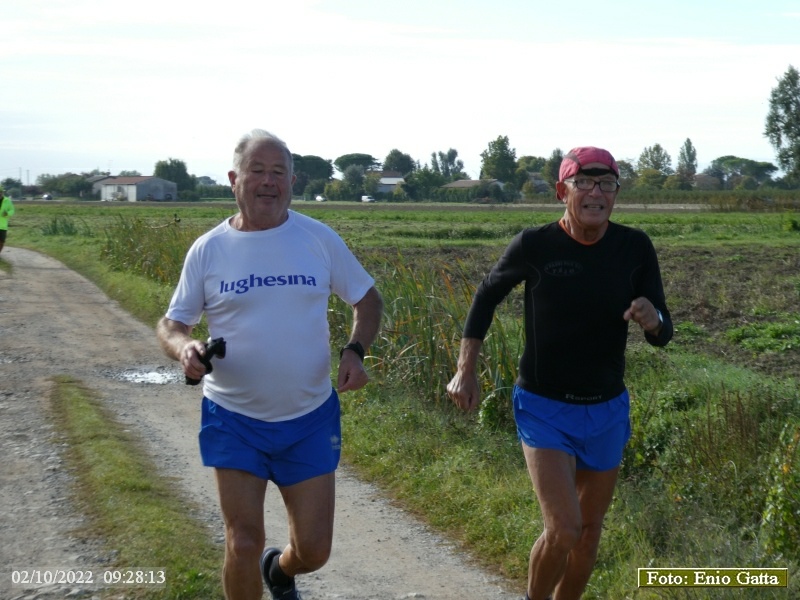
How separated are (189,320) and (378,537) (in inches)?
92.5

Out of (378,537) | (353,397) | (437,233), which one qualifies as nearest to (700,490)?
(378,537)

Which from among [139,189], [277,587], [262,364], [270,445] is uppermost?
[262,364]

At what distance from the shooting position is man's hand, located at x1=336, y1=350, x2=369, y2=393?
14.3 ft

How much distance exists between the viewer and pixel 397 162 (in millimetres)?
160875

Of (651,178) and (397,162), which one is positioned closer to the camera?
(651,178)

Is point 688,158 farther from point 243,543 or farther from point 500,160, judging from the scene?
point 243,543

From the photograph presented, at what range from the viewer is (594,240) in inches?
175

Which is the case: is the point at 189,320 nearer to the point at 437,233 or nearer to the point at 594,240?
the point at 594,240

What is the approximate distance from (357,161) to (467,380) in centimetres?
15919

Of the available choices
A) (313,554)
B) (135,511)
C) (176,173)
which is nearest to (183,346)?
(313,554)

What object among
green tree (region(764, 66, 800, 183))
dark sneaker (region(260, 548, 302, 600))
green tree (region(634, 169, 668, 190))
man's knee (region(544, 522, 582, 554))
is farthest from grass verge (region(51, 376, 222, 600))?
green tree (region(634, 169, 668, 190))

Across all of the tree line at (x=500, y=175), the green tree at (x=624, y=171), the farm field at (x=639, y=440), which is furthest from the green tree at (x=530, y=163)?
the farm field at (x=639, y=440)

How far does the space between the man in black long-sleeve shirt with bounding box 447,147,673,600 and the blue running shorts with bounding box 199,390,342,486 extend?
88 cm

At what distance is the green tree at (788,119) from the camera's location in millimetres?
73062
